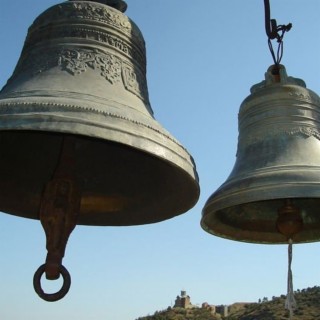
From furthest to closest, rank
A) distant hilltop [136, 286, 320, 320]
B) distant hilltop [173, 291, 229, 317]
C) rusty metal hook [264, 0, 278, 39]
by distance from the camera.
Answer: distant hilltop [173, 291, 229, 317]
distant hilltop [136, 286, 320, 320]
rusty metal hook [264, 0, 278, 39]

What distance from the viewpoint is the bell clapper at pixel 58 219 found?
104 inches

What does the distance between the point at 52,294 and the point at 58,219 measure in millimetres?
399

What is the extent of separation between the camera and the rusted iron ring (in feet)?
8.59

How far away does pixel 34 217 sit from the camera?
3.78m

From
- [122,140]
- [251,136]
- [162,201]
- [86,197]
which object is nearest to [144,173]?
[162,201]

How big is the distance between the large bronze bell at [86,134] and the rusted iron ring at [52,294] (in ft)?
0.08

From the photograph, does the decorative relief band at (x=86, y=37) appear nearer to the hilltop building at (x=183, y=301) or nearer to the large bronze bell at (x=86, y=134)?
the large bronze bell at (x=86, y=134)

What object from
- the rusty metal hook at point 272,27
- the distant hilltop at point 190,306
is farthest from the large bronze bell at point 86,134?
the distant hilltop at point 190,306

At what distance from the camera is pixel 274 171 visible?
3.20 m

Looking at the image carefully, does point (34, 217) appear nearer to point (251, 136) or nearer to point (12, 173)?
point (12, 173)

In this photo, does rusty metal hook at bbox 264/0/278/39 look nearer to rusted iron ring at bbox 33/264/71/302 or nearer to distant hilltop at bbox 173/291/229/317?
rusted iron ring at bbox 33/264/71/302

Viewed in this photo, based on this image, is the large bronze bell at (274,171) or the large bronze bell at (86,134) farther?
the large bronze bell at (274,171)

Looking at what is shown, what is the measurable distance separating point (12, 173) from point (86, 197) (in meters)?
0.54

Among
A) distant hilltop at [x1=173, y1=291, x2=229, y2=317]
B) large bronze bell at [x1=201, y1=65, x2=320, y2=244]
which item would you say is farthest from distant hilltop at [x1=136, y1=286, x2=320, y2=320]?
large bronze bell at [x1=201, y1=65, x2=320, y2=244]
